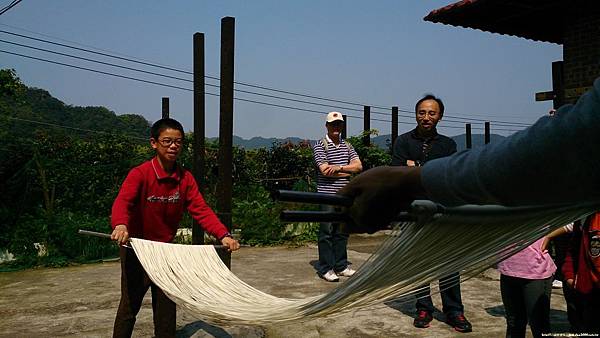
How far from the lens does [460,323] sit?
4066mm

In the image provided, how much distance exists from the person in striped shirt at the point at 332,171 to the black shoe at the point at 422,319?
1499 millimetres

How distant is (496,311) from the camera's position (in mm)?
4645

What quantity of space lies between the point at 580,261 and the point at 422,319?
1427 mm

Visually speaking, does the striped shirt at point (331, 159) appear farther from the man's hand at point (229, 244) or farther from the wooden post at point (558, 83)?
the wooden post at point (558, 83)

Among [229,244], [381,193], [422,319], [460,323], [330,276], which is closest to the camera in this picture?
[381,193]

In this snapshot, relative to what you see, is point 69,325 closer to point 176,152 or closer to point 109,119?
point 176,152

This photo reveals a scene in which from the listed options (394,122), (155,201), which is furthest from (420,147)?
(394,122)

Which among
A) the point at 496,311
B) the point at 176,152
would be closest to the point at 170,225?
the point at 176,152

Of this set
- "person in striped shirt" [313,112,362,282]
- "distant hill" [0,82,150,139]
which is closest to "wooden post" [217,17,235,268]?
"person in striped shirt" [313,112,362,282]

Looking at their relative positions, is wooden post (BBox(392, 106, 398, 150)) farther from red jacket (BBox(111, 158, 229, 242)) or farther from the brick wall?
red jacket (BBox(111, 158, 229, 242))

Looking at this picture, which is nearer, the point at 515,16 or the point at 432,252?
the point at 432,252

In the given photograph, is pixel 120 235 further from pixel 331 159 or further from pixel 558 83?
pixel 558 83

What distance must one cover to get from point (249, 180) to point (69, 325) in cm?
954

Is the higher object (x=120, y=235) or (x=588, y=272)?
(x=120, y=235)
